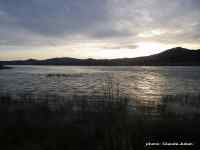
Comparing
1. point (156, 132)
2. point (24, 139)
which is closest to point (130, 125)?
point (156, 132)

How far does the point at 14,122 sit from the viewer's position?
934 centimetres

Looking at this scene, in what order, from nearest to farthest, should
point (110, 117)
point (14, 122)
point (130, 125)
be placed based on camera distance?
point (130, 125) < point (14, 122) < point (110, 117)

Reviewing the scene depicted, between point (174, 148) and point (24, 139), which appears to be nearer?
point (174, 148)

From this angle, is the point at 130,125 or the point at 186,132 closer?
the point at 186,132

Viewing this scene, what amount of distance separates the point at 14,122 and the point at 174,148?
7.20 m

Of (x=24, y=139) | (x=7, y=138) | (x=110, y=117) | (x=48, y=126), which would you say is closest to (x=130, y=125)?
(x=110, y=117)

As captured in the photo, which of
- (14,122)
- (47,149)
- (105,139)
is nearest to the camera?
(47,149)

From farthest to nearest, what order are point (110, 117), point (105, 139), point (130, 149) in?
point (110, 117)
point (105, 139)
point (130, 149)

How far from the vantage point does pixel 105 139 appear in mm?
6773

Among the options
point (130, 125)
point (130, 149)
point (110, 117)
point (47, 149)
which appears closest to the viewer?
point (130, 149)

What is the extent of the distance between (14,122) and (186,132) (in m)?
7.68

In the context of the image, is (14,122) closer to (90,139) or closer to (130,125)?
(90,139)

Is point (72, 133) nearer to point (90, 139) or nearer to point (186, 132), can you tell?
point (90, 139)

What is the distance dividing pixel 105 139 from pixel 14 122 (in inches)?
197
